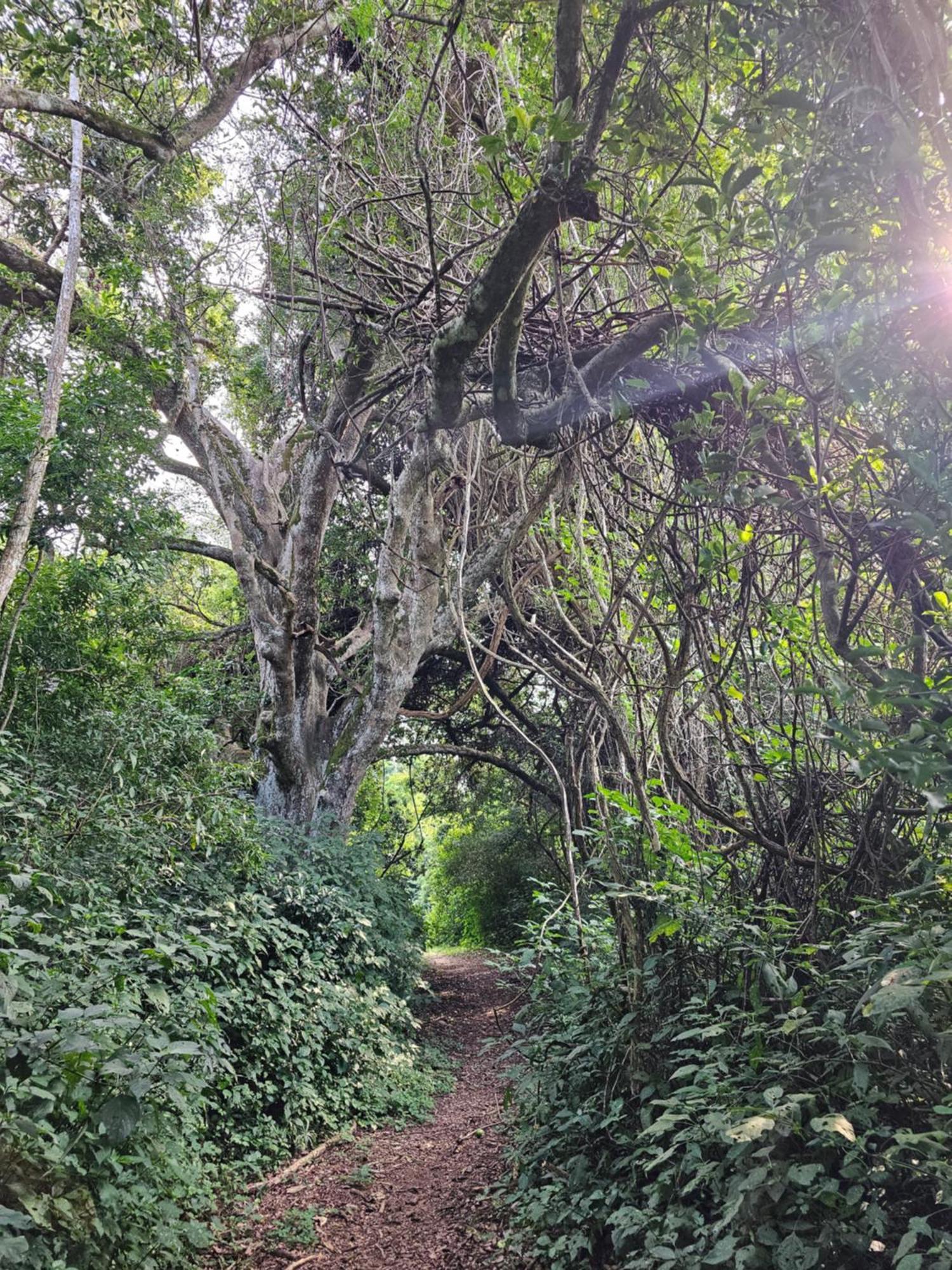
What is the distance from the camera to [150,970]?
2.85 metres

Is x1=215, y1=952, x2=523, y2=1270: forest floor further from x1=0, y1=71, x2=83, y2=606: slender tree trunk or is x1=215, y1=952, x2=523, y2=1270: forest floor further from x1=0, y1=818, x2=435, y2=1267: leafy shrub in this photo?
x1=0, y1=71, x2=83, y2=606: slender tree trunk

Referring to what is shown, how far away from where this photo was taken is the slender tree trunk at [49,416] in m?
4.32

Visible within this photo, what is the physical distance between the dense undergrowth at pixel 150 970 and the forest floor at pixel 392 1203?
0.23 m

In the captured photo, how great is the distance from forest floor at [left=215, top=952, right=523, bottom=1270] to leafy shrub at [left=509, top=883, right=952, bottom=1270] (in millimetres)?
382

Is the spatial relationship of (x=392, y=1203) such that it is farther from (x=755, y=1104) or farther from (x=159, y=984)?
(x=755, y=1104)

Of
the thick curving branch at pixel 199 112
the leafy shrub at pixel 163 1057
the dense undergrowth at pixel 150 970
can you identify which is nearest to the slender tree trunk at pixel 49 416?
the thick curving branch at pixel 199 112

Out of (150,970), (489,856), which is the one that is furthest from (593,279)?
(489,856)

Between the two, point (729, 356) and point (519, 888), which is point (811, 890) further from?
point (519, 888)

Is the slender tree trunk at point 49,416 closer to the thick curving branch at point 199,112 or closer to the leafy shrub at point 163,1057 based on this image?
the thick curving branch at point 199,112

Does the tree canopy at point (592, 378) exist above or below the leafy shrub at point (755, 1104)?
above

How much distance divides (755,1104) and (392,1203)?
2.68 meters

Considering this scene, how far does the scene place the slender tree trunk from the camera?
4316 mm

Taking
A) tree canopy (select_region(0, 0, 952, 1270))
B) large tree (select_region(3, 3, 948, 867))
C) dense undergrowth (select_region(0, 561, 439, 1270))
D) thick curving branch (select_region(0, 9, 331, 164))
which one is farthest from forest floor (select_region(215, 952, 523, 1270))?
thick curving branch (select_region(0, 9, 331, 164))

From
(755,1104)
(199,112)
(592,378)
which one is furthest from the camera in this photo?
(199,112)
